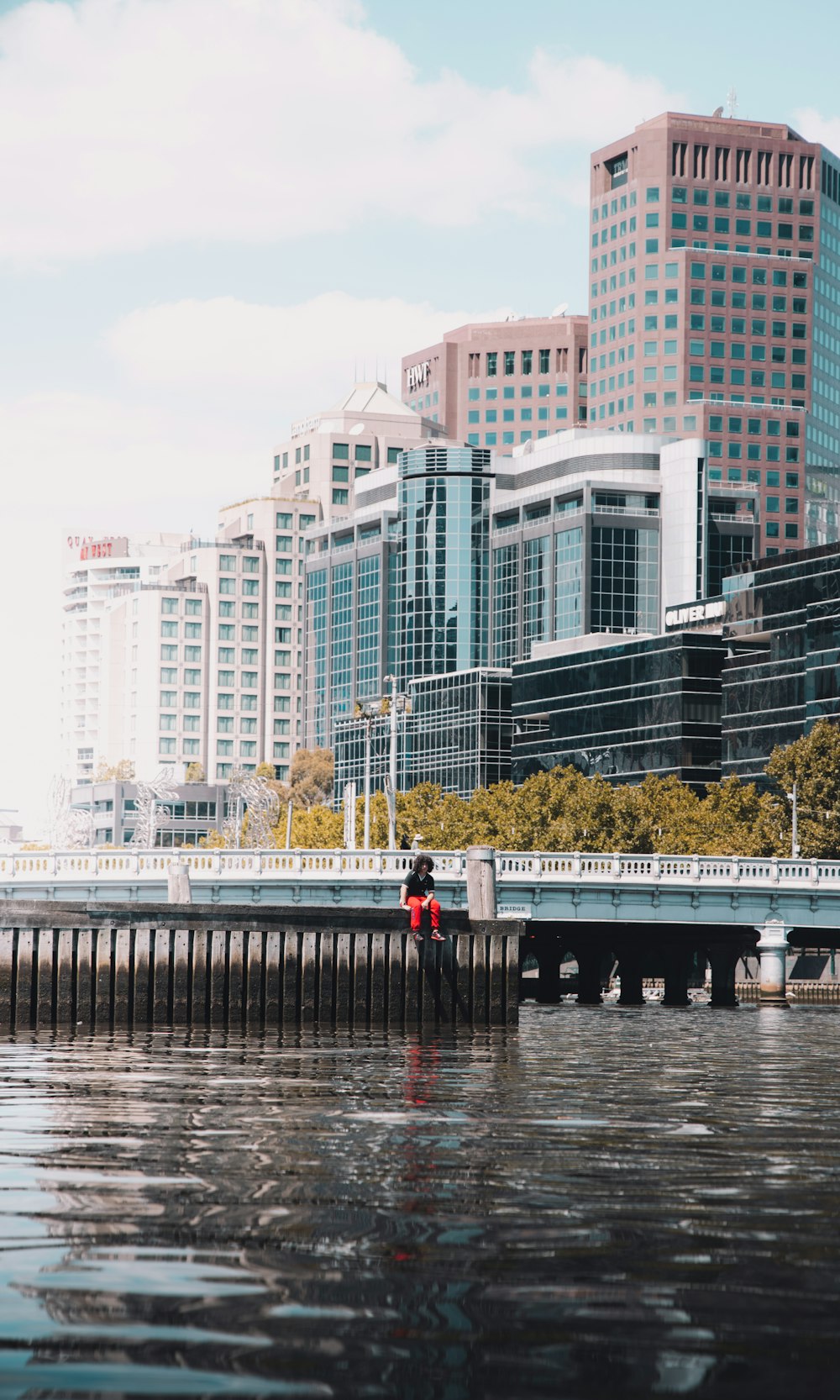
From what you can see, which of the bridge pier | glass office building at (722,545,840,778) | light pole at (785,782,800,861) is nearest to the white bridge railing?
the bridge pier

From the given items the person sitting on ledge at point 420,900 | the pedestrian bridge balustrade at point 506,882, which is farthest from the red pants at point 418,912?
the pedestrian bridge balustrade at point 506,882

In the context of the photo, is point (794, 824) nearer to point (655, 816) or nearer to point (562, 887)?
point (655, 816)

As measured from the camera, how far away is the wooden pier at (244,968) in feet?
103

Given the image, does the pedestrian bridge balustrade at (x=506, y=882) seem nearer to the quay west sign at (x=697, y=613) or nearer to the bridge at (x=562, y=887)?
the bridge at (x=562, y=887)

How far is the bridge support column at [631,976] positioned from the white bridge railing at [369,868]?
42.6 ft

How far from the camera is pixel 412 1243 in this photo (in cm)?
920

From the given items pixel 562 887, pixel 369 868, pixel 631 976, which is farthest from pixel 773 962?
pixel 369 868

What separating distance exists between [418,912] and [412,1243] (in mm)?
23221

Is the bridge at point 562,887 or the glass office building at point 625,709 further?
the glass office building at point 625,709

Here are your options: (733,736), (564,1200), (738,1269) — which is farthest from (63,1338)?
(733,736)

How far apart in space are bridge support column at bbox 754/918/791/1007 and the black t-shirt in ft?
184

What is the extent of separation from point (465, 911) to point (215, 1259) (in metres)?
26.8

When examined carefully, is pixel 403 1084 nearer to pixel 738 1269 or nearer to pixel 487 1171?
pixel 487 1171

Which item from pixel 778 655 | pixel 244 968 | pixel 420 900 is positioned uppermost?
pixel 778 655
